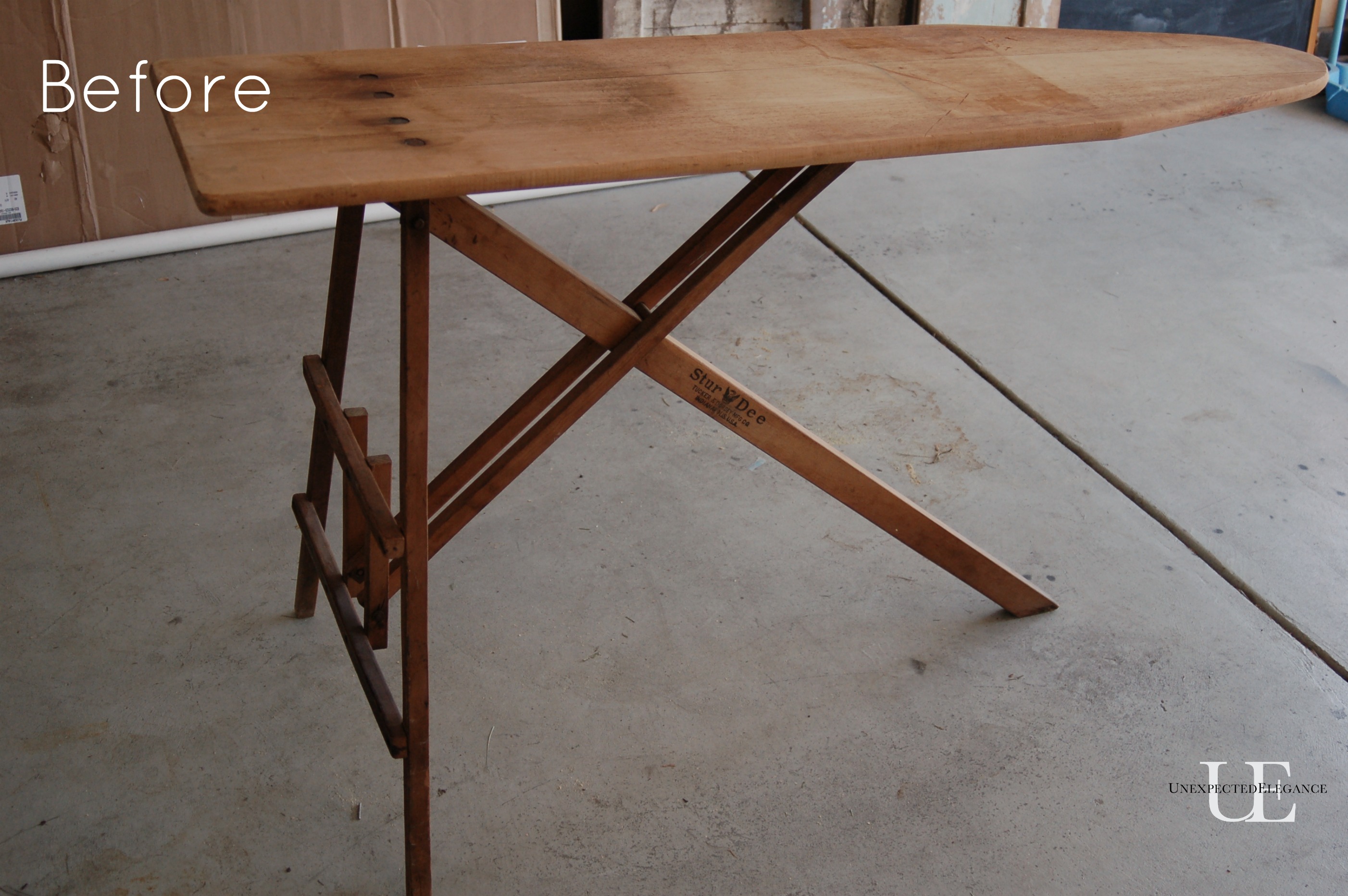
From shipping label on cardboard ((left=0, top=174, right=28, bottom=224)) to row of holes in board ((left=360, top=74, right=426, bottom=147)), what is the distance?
196cm

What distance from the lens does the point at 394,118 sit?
132cm

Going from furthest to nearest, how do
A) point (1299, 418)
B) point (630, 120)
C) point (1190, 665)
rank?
point (1299, 418)
point (1190, 665)
point (630, 120)

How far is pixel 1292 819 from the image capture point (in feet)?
5.44

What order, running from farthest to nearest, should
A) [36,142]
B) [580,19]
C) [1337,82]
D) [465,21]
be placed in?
[1337,82] → [580,19] → [465,21] → [36,142]

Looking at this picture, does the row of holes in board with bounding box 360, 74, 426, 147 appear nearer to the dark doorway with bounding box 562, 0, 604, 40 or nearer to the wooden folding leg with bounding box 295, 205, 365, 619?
the wooden folding leg with bounding box 295, 205, 365, 619

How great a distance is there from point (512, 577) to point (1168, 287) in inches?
83.3

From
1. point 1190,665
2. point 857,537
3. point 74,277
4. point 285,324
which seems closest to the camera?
point 1190,665

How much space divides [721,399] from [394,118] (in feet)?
1.79

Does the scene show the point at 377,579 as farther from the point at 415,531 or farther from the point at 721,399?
the point at 721,399

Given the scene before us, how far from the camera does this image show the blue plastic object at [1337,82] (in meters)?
4.31

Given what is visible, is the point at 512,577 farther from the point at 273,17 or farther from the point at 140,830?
the point at 273,17

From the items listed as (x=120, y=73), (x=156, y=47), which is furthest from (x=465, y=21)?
(x=120, y=73)

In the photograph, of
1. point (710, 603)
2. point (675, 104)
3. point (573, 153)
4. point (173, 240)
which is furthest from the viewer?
point (173, 240)

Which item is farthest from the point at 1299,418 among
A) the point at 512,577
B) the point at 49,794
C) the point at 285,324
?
the point at 49,794
